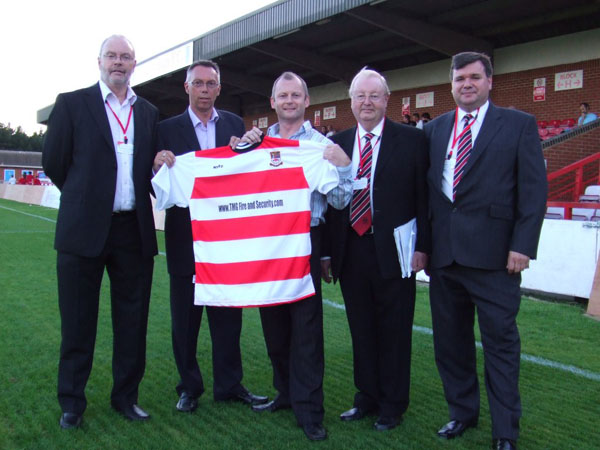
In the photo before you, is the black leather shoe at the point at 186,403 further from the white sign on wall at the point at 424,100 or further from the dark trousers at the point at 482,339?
the white sign on wall at the point at 424,100

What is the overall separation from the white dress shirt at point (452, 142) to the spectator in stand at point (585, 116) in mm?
11226

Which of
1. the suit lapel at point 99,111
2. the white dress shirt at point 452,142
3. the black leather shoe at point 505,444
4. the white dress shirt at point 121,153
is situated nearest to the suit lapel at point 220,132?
the white dress shirt at point 121,153

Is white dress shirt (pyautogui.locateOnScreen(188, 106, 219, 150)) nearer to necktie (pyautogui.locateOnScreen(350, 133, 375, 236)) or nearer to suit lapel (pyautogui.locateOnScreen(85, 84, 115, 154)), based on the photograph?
suit lapel (pyautogui.locateOnScreen(85, 84, 115, 154))

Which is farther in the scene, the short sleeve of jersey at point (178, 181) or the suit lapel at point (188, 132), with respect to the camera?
the suit lapel at point (188, 132)

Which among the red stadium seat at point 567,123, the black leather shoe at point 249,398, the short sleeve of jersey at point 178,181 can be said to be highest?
the red stadium seat at point 567,123

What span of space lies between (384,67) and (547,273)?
552 inches

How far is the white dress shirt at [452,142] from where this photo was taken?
3.24m

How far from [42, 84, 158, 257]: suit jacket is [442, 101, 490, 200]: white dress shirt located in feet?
6.04

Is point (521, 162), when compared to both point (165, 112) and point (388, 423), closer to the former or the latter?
point (388, 423)

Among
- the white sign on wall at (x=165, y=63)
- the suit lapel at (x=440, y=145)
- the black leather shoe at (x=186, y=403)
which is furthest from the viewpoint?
the white sign on wall at (x=165, y=63)

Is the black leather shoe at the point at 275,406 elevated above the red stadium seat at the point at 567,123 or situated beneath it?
situated beneath

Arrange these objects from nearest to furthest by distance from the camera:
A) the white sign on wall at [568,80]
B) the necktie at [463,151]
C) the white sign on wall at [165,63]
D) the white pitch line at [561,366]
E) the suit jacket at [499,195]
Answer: the suit jacket at [499,195], the necktie at [463,151], the white pitch line at [561,366], the white sign on wall at [568,80], the white sign on wall at [165,63]

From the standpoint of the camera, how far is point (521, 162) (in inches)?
121

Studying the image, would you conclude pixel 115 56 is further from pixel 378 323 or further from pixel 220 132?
pixel 378 323
